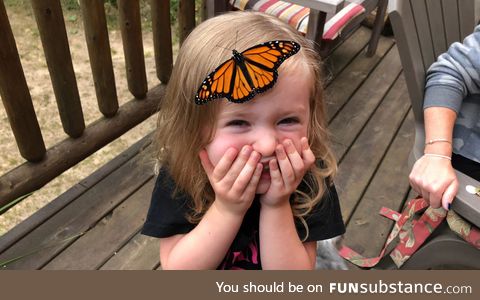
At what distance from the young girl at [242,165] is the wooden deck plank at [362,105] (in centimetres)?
160

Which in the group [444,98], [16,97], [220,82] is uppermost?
[220,82]

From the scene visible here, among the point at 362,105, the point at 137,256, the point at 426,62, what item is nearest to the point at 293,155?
the point at 426,62

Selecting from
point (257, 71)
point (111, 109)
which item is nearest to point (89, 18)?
point (111, 109)

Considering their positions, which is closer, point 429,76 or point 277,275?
point 277,275

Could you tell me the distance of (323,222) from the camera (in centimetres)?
117

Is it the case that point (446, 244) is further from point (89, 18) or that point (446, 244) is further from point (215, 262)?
point (89, 18)

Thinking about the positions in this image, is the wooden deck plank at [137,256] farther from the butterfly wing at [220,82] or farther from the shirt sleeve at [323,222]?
the butterfly wing at [220,82]

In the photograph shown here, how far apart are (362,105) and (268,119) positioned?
2370 millimetres

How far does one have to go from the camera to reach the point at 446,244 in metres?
1.48

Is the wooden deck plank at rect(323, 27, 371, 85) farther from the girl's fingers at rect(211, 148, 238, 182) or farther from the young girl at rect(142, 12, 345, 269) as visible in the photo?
the girl's fingers at rect(211, 148, 238, 182)

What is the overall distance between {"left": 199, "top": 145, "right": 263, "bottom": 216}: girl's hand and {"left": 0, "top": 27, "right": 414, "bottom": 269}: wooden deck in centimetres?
118

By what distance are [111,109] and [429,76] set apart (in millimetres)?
1559

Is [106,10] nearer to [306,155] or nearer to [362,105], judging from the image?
[362,105]

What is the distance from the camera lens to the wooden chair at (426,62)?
54.9 inches
